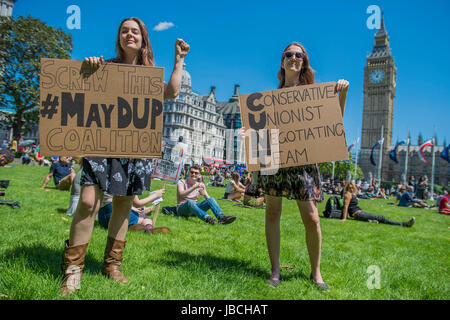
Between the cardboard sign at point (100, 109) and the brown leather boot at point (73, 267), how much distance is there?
0.74 metres

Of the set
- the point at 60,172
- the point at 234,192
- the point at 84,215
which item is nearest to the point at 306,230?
the point at 84,215

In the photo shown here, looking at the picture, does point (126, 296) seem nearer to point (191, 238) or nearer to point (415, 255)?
point (191, 238)

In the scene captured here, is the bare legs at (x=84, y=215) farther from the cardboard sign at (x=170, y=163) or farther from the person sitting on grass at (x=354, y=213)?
the person sitting on grass at (x=354, y=213)

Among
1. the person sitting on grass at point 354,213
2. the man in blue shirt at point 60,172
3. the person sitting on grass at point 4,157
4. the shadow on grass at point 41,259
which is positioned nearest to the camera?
the shadow on grass at point 41,259

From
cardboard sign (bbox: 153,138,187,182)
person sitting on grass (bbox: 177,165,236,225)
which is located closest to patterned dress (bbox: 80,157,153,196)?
cardboard sign (bbox: 153,138,187,182)

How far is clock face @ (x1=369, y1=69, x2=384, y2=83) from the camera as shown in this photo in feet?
340

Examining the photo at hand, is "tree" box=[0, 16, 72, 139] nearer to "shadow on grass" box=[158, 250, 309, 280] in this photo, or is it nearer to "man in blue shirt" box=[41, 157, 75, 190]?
"man in blue shirt" box=[41, 157, 75, 190]

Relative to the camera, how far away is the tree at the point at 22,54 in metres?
25.5

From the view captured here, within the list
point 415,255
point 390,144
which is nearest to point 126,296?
point 415,255

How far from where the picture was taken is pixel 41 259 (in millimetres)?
2848

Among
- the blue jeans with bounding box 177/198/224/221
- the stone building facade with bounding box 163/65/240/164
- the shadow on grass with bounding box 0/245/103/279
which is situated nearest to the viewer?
the shadow on grass with bounding box 0/245/103/279

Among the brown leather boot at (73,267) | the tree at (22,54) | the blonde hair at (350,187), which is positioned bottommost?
the brown leather boot at (73,267)

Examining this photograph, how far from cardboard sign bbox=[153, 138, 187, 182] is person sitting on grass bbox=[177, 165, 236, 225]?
1.49 metres

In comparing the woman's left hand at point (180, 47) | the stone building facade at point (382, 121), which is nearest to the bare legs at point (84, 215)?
the woman's left hand at point (180, 47)
